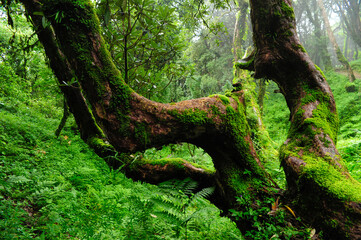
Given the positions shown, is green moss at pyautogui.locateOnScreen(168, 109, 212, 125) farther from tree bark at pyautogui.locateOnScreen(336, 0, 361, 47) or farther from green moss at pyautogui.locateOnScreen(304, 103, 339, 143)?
tree bark at pyautogui.locateOnScreen(336, 0, 361, 47)

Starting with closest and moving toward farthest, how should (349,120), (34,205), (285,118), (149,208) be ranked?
(149,208) → (34,205) → (349,120) → (285,118)

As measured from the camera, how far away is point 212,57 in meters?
20.9

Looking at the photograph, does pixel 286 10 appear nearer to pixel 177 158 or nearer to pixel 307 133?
pixel 307 133

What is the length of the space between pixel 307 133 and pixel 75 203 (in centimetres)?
344

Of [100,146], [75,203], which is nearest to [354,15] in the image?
[100,146]

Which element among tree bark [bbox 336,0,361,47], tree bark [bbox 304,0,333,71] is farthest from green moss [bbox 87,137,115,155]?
tree bark [bbox 336,0,361,47]

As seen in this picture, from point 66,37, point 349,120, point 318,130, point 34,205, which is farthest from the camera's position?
point 349,120

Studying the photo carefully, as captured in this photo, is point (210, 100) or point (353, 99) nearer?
point (210, 100)

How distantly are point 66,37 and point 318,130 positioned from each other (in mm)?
2901

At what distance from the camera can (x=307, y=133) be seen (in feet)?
7.85

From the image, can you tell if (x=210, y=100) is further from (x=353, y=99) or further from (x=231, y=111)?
(x=353, y=99)

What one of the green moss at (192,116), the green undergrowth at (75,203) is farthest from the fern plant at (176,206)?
the green moss at (192,116)

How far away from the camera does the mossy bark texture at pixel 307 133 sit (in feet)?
5.87

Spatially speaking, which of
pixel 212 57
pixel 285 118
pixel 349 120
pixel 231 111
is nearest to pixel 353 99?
pixel 349 120
